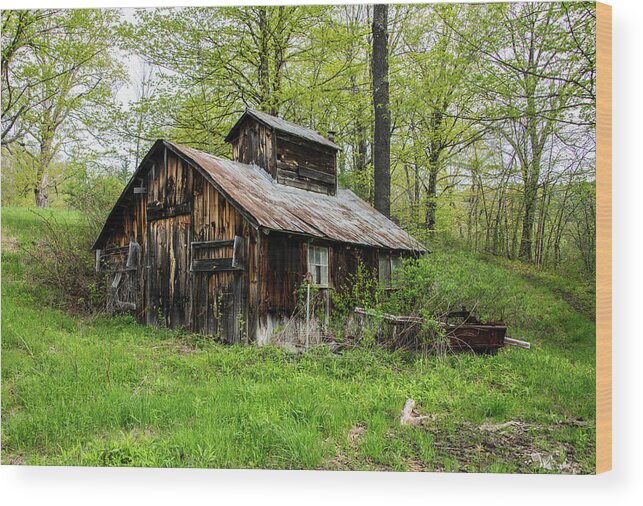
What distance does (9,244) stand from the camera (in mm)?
5781

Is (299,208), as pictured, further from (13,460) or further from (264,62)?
(13,460)

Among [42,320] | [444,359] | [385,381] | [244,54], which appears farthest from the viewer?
[244,54]

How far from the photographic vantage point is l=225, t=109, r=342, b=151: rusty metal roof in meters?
8.92

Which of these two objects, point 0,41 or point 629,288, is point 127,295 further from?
point 629,288

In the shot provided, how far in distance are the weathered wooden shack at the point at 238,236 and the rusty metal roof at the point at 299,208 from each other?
3cm

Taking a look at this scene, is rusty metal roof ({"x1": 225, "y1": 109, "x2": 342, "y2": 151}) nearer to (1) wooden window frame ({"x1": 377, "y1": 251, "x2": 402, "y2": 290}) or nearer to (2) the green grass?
(1) wooden window frame ({"x1": 377, "y1": 251, "x2": 402, "y2": 290})

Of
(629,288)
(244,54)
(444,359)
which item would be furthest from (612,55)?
A: (244,54)

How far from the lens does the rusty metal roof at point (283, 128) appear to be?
29.3 ft

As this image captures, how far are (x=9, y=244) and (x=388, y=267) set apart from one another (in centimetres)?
546

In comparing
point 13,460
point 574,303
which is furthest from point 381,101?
point 13,460

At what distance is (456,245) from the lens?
6434mm

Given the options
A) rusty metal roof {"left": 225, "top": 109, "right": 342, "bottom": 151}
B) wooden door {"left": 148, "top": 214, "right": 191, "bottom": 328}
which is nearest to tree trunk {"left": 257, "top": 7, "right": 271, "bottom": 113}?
rusty metal roof {"left": 225, "top": 109, "right": 342, "bottom": 151}

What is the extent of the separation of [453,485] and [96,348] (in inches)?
168

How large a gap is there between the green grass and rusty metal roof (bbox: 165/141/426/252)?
209 centimetres
